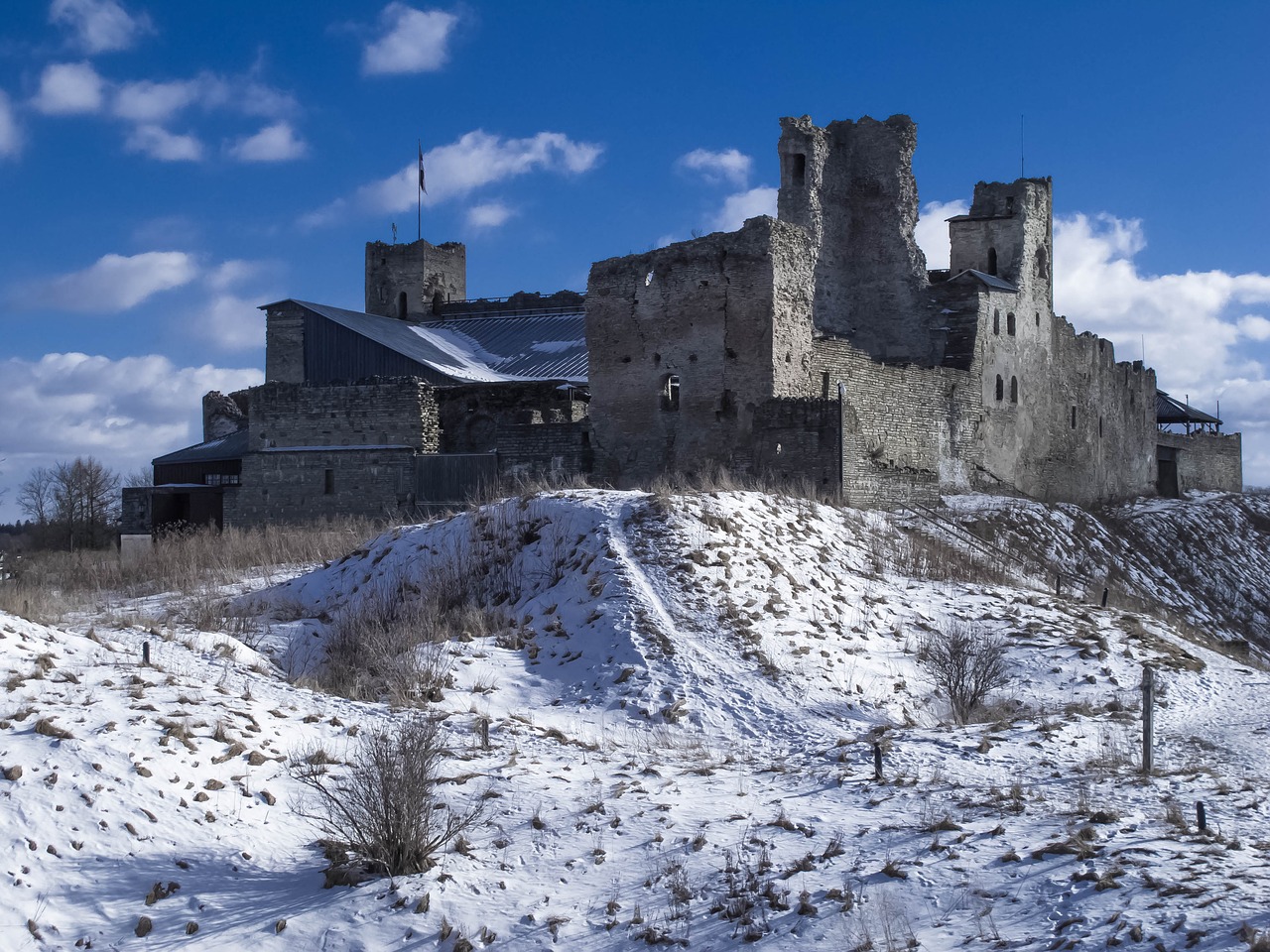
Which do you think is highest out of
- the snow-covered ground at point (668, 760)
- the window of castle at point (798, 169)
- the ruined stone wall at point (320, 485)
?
the window of castle at point (798, 169)

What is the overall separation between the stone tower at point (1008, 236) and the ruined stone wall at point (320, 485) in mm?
16422

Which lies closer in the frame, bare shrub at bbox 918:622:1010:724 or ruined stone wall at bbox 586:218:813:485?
bare shrub at bbox 918:622:1010:724

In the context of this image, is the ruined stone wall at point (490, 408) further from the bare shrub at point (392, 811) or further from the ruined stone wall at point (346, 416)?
the bare shrub at point (392, 811)

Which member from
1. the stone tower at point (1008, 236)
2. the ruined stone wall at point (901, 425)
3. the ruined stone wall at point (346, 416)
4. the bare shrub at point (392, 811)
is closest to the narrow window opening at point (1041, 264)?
the stone tower at point (1008, 236)

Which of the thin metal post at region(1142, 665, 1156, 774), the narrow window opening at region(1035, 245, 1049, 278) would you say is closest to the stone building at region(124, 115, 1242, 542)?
the narrow window opening at region(1035, 245, 1049, 278)

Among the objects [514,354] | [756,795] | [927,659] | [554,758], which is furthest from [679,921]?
[514,354]

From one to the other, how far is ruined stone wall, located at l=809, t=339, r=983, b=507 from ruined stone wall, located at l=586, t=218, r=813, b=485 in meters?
1.40

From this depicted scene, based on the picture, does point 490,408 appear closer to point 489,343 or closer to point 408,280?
point 489,343

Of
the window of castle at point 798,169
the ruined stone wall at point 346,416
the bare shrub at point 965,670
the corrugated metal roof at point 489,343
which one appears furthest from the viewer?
the corrugated metal roof at point 489,343

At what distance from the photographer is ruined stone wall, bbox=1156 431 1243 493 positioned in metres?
44.8

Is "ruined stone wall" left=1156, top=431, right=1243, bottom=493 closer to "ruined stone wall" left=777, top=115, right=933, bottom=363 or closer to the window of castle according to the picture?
"ruined stone wall" left=777, top=115, right=933, bottom=363

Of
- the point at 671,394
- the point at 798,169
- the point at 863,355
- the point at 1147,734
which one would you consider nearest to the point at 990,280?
the point at 798,169

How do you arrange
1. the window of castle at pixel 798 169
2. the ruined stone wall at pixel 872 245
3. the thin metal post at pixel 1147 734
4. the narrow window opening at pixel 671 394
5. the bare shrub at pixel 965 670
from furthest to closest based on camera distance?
the ruined stone wall at pixel 872 245
the window of castle at pixel 798 169
the narrow window opening at pixel 671 394
the bare shrub at pixel 965 670
the thin metal post at pixel 1147 734

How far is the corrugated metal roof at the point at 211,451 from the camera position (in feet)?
113
